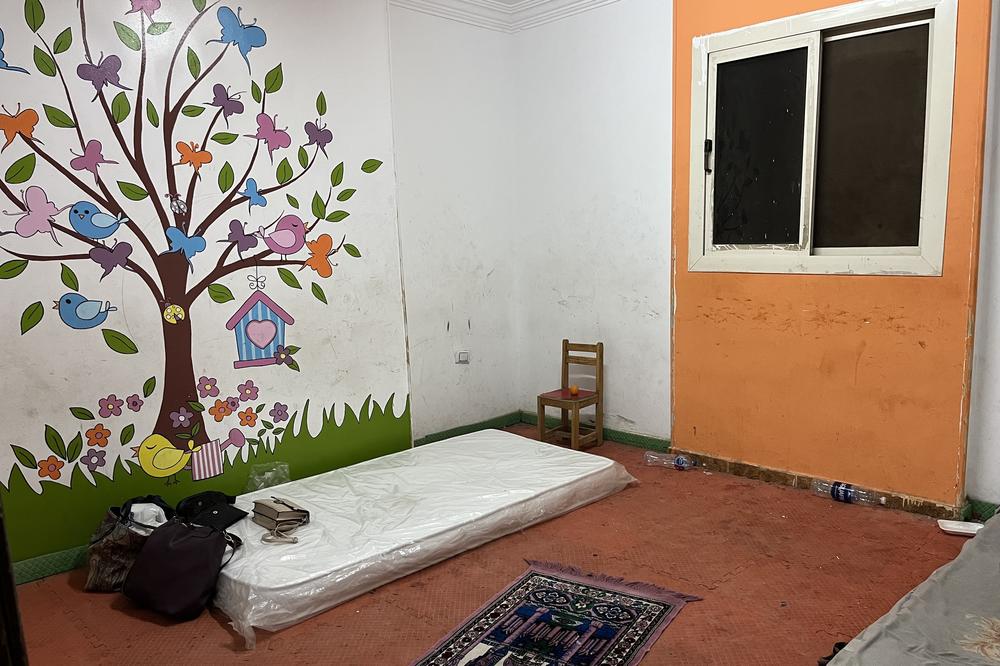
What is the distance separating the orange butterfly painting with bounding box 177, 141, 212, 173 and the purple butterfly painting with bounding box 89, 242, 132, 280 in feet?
1.65

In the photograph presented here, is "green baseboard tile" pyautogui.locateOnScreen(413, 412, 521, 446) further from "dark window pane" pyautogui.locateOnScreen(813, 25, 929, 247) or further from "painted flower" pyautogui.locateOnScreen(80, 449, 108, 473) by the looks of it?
"dark window pane" pyautogui.locateOnScreen(813, 25, 929, 247)

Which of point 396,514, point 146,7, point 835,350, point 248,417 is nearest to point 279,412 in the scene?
point 248,417

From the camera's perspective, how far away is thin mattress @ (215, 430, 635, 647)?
9.01ft

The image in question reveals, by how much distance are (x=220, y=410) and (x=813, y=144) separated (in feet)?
11.1

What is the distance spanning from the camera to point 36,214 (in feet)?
9.93

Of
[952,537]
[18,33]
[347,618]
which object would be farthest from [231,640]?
[952,537]

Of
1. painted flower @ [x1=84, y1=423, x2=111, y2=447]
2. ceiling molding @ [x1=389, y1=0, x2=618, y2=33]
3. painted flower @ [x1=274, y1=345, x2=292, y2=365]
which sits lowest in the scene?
painted flower @ [x1=84, y1=423, x2=111, y2=447]

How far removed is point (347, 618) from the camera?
108 inches

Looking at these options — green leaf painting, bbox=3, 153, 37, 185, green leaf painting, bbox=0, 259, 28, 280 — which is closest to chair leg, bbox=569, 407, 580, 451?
green leaf painting, bbox=0, 259, 28, 280

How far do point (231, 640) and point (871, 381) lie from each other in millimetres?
3187

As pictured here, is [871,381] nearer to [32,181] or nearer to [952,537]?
[952,537]

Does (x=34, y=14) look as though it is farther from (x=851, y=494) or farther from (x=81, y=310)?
(x=851, y=494)

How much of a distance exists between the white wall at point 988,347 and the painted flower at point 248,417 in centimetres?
359

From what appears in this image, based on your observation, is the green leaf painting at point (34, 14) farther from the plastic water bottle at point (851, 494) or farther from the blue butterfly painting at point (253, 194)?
the plastic water bottle at point (851, 494)
